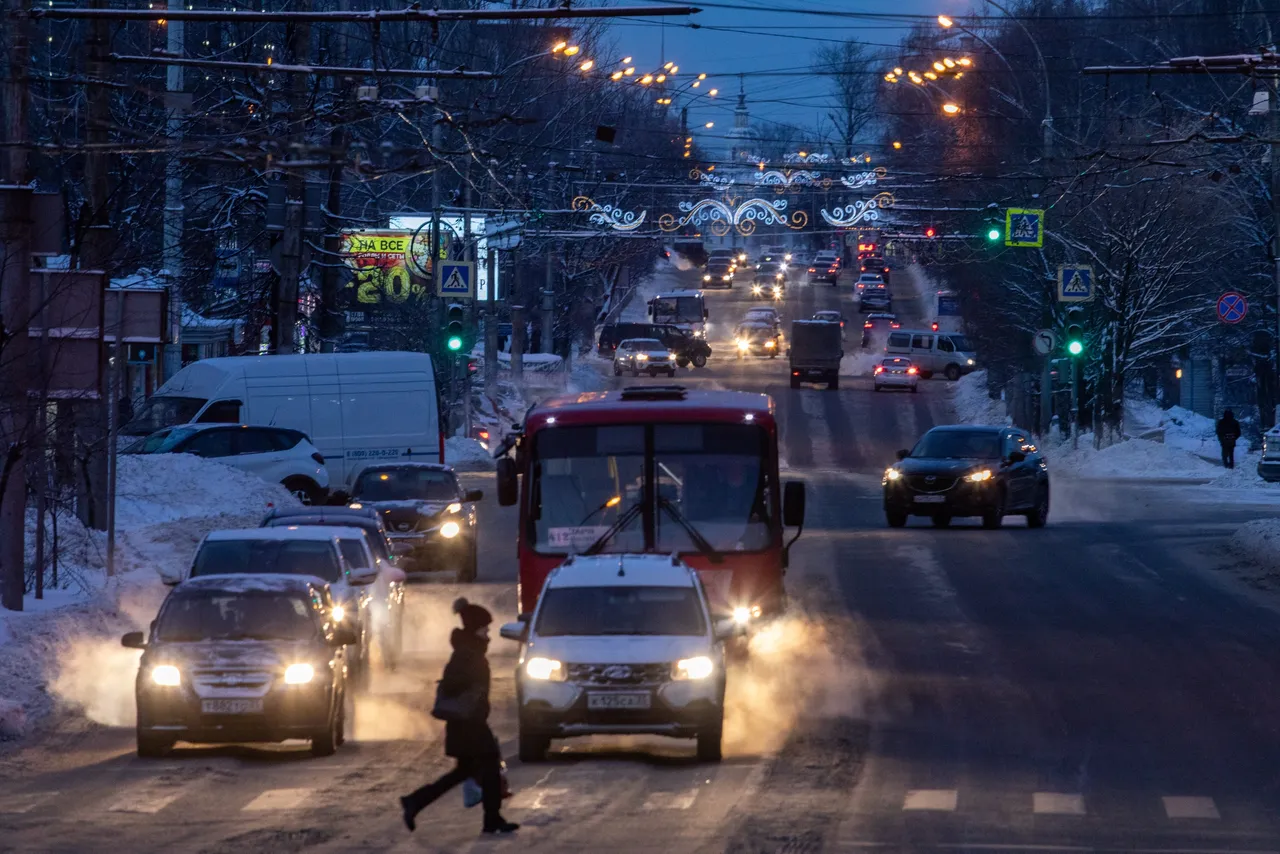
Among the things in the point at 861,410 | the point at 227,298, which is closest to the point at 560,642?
the point at 227,298

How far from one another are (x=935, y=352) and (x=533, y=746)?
66.5m

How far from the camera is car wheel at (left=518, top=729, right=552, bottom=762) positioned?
46.7ft

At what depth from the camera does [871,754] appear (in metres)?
14.6

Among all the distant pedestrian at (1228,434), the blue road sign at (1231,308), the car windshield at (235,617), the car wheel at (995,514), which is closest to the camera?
the car windshield at (235,617)

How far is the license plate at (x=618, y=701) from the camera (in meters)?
14.1

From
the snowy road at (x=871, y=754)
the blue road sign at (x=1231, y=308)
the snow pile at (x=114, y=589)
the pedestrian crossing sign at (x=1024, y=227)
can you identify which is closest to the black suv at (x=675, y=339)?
the blue road sign at (x=1231, y=308)

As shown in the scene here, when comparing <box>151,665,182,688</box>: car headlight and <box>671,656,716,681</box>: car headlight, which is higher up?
<box>671,656,716,681</box>: car headlight

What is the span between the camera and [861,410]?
6725 cm

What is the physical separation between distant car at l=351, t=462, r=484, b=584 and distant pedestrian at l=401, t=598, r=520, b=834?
14318mm

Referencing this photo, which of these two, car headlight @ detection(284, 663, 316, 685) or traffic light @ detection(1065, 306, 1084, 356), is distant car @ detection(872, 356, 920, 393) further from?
car headlight @ detection(284, 663, 316, 685)

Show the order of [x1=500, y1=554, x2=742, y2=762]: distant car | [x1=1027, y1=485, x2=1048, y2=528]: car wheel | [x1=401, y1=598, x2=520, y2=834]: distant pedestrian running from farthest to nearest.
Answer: [x1=1027, y1=485, x2=1048, y2=528]: car wheel < [x1=500, y1=554, x2=742, y2=762]: distant car < [x1=401, y1=598, x2=520, y2=834]: distant pedestrian

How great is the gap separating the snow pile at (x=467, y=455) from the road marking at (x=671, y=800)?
36.6m

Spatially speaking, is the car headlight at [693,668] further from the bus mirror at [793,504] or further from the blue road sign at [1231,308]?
the blue road sign at [1231,308]

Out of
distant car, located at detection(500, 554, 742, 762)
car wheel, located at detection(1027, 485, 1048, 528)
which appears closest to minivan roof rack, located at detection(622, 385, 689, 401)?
distant car, located at detection(500, 554, 742, 762)
